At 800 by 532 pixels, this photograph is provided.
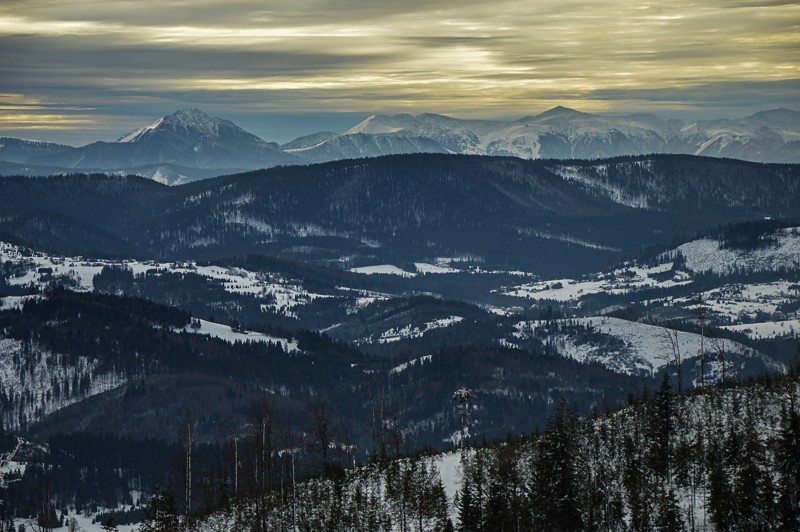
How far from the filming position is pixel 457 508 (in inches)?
5753

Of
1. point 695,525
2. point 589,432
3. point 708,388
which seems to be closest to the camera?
point 695,525

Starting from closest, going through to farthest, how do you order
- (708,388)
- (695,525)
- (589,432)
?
(695,525) < (589,432) < (708,388)

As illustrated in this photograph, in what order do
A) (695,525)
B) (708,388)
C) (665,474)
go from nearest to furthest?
(695,525) < (665,474) < (708,388)

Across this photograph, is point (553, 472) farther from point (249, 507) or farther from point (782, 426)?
point (249, 507)

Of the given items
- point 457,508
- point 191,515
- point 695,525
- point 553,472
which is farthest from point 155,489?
point 695,525

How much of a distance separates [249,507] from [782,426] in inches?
2499

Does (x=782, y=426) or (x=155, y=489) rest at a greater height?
(x=782, y=426)

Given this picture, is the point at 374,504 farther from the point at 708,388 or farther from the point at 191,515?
the point at 708,388

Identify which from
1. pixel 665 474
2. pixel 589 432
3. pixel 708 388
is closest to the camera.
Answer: pixel 665 474

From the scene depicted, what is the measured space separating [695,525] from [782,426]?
13922 millimetres

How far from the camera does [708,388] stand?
552 feet

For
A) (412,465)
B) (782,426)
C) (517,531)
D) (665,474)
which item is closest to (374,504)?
(412,465)

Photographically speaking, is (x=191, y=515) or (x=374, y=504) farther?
(x=191, y=515)

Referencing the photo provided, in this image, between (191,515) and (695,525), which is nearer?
(695,525)
